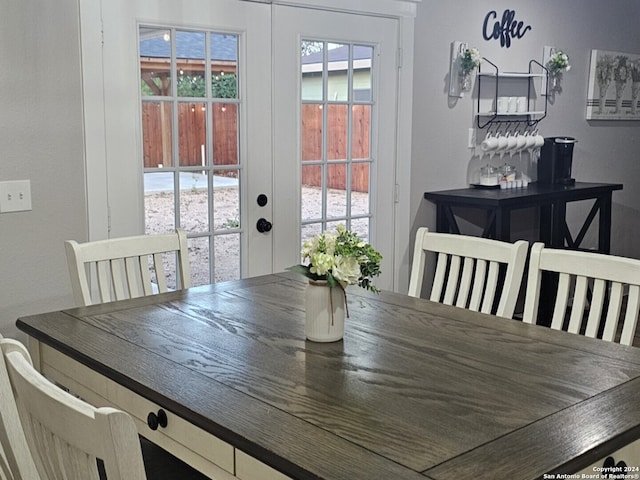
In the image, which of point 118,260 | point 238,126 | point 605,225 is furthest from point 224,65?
point 605,225

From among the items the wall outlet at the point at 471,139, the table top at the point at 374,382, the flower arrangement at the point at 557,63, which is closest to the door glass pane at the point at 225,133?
the table top at the point at 374,382

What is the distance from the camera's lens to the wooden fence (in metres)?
3.39

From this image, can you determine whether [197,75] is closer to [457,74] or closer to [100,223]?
[100,223]

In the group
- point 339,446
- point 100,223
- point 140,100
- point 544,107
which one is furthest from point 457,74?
point 339,446

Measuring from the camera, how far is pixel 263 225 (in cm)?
376

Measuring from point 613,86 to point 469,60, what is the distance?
70.2 inches

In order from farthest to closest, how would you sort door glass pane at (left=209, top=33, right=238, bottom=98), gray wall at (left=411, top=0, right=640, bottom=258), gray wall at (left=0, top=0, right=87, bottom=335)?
gray wall at (left=411, top=0, right=640, bottom=258)
door glass pane at (left=209, top=33, right=238, bottom=98)
gray wall at (left=0, top=0, right=87, bottom=335)

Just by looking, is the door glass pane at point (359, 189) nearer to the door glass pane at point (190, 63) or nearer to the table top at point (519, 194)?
the table top at point (519, 194)

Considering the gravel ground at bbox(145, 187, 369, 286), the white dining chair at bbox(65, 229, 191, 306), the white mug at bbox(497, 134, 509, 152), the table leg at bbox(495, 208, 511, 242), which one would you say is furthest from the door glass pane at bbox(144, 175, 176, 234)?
the white mug at bbox(497, 134, 509, 152)

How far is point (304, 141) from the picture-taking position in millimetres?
3898

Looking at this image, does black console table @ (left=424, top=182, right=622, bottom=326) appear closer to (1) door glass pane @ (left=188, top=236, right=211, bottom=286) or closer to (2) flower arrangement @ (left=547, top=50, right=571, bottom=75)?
(2) flower arrangement @ (left=547, top=50, right=571, bottom=75)

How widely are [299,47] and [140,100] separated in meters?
0.89

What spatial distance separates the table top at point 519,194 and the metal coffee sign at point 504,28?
91 cm

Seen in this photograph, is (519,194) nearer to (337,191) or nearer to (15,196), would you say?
(337,191)
